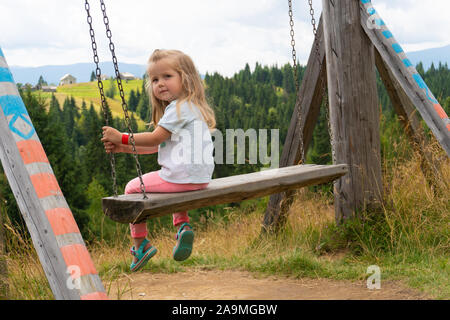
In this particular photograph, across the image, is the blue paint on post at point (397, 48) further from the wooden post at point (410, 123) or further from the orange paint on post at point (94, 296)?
the orange paint on post at point (94, 296)

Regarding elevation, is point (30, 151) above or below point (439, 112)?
below

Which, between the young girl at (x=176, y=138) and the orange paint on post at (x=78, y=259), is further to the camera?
the young girl at (x=176, y=138)

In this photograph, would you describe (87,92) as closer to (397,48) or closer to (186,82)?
(397,48)

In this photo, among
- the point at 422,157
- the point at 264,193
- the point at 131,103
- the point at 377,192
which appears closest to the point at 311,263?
the point at 377,192

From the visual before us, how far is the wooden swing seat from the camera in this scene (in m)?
2.43

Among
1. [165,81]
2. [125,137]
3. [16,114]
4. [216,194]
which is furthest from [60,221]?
[165,81]

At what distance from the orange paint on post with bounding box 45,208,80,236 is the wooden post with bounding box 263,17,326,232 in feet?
10.0

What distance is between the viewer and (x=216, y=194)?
108 inches

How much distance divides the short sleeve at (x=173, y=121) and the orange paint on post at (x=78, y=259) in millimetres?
1078

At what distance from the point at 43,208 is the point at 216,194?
3.42 feet

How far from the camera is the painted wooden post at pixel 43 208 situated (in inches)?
70.3

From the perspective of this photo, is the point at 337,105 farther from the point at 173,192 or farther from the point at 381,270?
the point at 173,192

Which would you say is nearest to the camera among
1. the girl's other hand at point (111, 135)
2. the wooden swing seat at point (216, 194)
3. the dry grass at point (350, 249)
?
the wooden swing seat at point (216, 194)

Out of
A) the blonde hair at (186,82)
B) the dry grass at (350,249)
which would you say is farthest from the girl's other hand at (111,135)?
the dry grass at (350,249)
